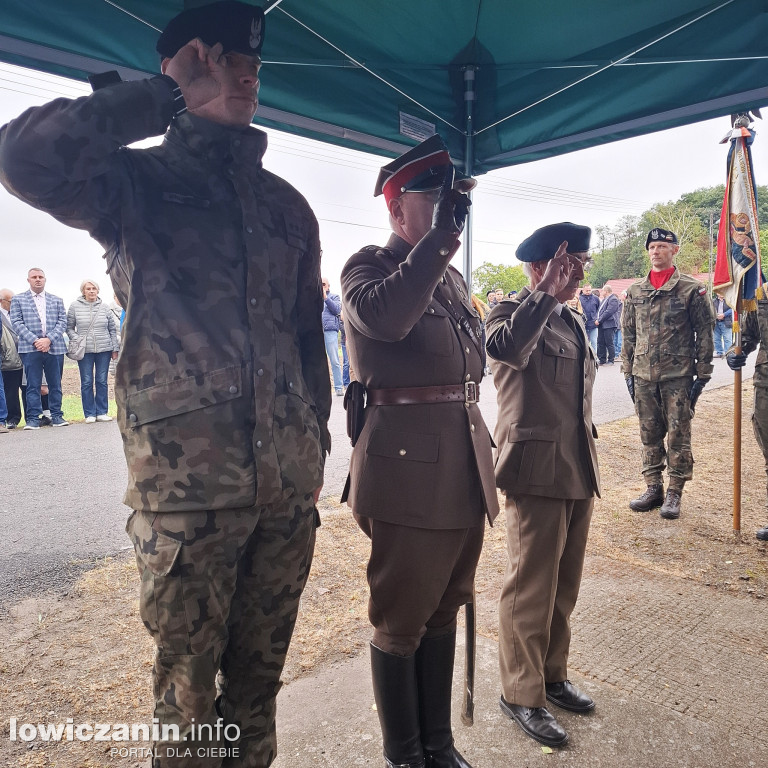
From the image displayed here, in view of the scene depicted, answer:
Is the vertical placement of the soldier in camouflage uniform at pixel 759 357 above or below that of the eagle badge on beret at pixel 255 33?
below

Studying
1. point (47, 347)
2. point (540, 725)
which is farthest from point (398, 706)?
point (47, 347)

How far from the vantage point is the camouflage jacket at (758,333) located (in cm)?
454

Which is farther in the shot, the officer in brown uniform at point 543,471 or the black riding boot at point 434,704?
the officer in brown uniform at point 543,471

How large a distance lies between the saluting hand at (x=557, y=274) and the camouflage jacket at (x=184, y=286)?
994mm

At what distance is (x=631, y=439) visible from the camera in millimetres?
7930

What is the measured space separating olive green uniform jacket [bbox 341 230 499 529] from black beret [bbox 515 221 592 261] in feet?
2.04

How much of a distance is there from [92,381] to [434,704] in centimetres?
867

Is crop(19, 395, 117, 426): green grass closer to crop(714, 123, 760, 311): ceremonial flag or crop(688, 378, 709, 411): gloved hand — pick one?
crop(688, 378, 709, 411): gloved hand

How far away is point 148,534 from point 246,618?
1.15 ft

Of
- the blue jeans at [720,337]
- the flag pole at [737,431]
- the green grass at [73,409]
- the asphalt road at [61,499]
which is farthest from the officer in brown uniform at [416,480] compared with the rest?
the blue jeans at [720,337]

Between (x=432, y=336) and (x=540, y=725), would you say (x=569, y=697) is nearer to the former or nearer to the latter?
(x=540, y=725)

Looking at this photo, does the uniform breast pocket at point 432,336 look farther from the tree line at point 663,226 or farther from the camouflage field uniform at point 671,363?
the tree line at point 663,226

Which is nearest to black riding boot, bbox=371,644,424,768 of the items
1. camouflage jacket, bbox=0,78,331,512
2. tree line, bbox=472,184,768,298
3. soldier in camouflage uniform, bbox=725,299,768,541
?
camouflage jacket, bbox=0,78,331,512

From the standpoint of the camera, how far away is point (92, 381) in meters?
9.27
